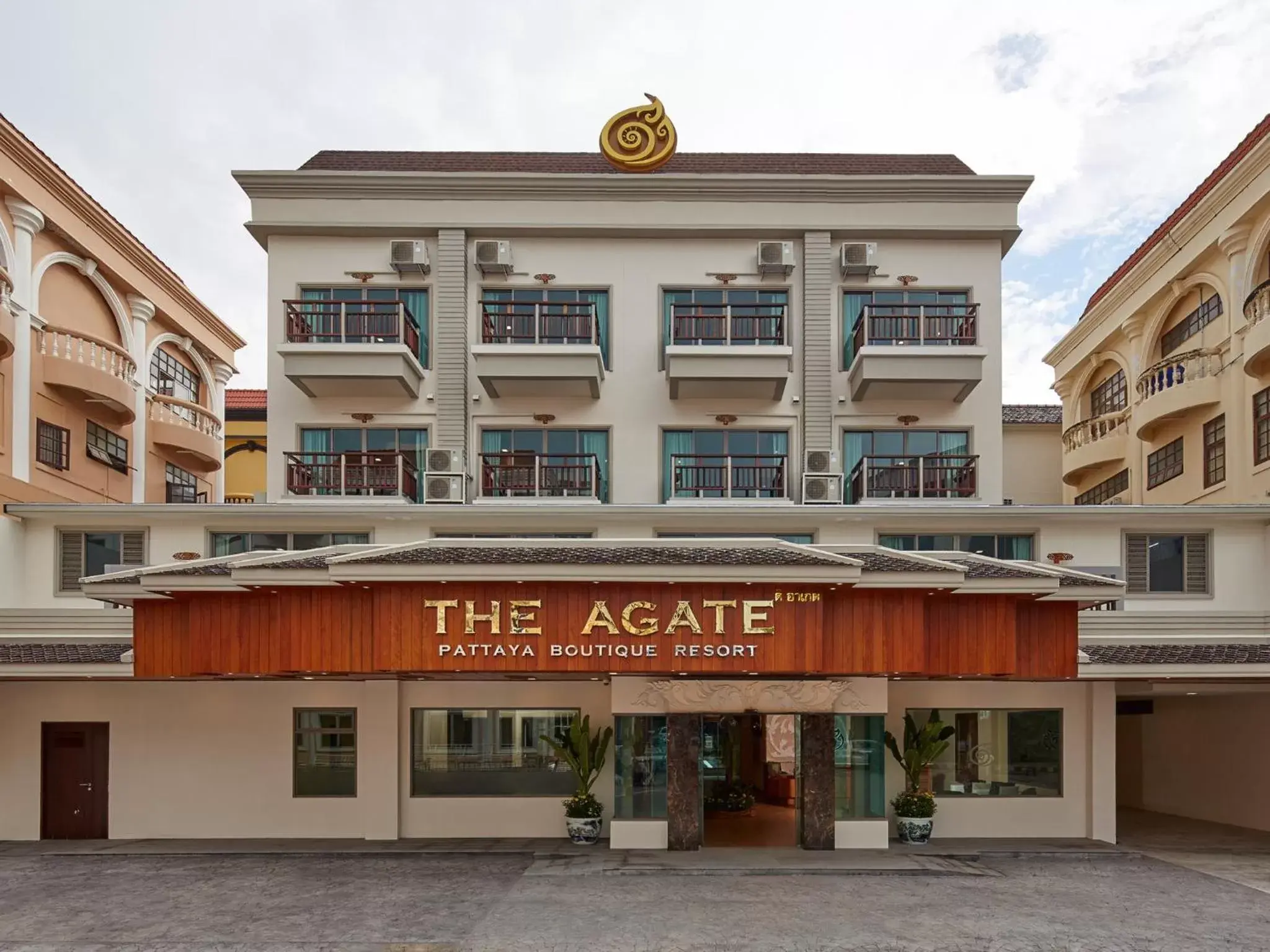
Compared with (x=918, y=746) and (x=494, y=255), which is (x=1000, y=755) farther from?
(x=494, y=255)

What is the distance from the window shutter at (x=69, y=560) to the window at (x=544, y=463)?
27.7ft

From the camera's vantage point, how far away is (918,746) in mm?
16922

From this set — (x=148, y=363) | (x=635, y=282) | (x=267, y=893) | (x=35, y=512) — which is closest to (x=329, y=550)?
(x=267, y=893)

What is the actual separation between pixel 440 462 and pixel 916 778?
12056 millimetres

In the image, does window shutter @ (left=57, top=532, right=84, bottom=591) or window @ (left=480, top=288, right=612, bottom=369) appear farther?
window @ (left=480, top=288, right=612, bottom=369)

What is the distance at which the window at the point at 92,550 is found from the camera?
18.0m

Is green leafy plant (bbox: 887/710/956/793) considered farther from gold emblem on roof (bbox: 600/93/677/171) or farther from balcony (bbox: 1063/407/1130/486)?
balcony (bbox: 1063/407/1130/486)

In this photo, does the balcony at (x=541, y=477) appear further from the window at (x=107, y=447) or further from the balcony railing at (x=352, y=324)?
the window at (x=107, y=447)

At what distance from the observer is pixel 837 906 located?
12906 millimetres

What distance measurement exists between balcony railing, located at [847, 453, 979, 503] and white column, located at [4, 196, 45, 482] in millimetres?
19385

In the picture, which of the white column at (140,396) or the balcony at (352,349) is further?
the white column at (140,396)

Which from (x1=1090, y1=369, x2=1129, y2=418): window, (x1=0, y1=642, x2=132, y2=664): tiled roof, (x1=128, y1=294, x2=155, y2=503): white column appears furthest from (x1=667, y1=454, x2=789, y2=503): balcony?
(x1=128, y1=294, x2=155, y2=503): white column

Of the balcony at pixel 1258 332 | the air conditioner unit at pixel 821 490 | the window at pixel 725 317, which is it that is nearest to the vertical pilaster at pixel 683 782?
the air conditioner unit at pixel 821 490

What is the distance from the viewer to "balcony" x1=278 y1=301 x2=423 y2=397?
19.1 m
